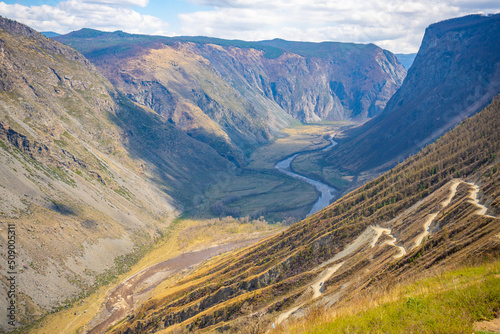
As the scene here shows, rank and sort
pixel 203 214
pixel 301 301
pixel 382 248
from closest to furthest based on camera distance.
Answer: pixel 301 301 < pixel 382 248 < pixel 203 214

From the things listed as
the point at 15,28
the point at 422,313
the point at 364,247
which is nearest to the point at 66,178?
the point at 15,28

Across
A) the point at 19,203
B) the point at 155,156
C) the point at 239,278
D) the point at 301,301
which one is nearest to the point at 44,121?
the point at 19,203

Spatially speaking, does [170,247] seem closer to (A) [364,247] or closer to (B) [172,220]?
(B) [172,220]

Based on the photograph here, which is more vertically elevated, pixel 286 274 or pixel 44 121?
pixel 44 121

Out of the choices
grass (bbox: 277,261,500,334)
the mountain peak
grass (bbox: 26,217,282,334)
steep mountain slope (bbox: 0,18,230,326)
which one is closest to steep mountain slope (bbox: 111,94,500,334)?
grass (bbox: 277,261,500,334)

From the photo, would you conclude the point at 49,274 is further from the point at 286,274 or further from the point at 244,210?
the point at 244,210

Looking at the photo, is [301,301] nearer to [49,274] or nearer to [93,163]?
[49,274]

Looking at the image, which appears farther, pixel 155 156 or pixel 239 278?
pixel 155 156

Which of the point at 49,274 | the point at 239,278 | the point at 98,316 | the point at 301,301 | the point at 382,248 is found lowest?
the point at 98,316

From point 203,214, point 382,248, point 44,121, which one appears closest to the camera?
point 382,248
